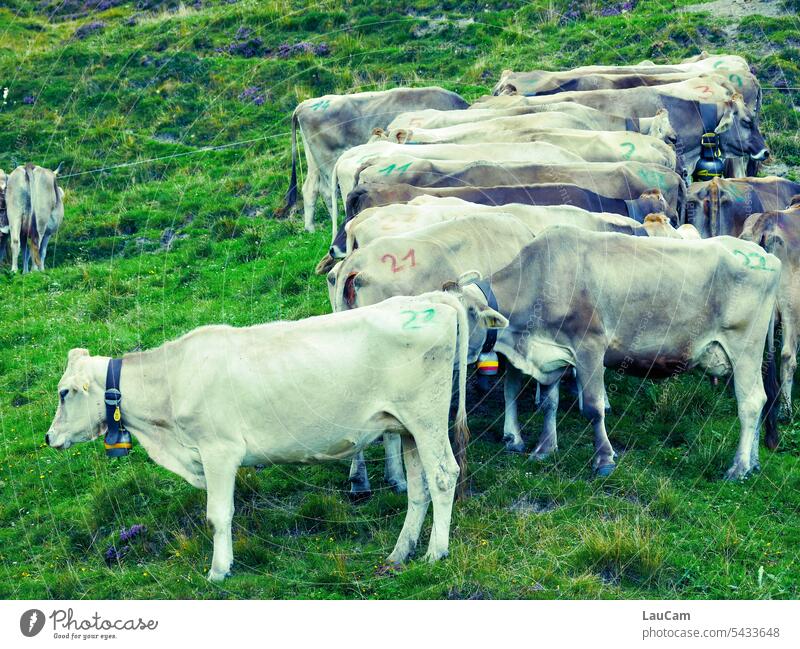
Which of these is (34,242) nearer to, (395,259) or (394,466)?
(395,259)

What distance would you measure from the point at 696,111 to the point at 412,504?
13.6 meters

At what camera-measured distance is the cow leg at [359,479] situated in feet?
41.5

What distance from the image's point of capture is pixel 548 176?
55.1 ft

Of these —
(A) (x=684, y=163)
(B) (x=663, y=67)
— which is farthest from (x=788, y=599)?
(B) (x=663, y=67)

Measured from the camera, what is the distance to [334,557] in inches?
444

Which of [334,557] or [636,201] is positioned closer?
[334,557]

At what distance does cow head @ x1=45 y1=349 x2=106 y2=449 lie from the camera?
11.5 meters

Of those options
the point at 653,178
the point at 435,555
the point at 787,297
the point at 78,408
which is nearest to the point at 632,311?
the point at 787,297

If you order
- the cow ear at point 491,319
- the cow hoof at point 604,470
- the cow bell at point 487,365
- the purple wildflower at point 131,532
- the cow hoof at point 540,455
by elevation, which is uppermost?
the cow ear at point 491,319

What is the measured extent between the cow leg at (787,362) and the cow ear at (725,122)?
27.7 ft

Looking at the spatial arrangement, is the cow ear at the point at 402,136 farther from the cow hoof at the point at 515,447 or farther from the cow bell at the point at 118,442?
the cow bell at the point at 118,442

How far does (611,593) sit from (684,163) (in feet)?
43.6

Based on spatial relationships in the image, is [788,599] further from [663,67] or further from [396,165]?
[663,67]

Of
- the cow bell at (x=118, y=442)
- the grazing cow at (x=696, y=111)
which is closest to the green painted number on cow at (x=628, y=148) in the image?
the grazing cow at (x=696, y=111)
